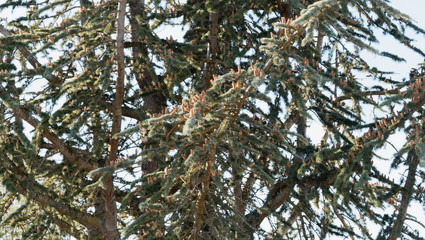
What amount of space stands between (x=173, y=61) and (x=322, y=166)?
2.44m

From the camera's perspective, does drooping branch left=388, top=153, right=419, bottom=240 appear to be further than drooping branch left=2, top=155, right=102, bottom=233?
No

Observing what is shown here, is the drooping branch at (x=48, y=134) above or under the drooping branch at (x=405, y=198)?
above

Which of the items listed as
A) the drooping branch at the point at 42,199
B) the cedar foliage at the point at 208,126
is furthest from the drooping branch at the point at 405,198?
the drooping branch at the point at 42,199

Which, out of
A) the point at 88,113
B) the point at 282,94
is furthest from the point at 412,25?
the point at 88,113

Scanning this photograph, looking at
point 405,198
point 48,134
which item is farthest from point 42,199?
point 405,198

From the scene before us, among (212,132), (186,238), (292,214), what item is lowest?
(186,238)

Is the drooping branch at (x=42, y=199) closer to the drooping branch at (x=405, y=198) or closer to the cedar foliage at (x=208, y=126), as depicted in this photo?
the cedar foliage at (x=208, y=126)

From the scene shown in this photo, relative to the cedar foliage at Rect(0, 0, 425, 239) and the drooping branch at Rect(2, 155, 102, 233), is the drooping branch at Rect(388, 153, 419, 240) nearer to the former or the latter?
the cedar foliage at Rect(0, 0, 425, 239)

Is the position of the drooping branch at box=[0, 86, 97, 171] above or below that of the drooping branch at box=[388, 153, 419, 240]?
above

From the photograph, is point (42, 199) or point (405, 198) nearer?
point (405, 198)

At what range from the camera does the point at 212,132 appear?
6812 mm

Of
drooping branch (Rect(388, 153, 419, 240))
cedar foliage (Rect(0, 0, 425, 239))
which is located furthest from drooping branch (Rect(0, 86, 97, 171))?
drooping branch (Rect(388, 153, 419, 240))

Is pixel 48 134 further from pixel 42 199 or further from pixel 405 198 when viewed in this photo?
pixel 405 198

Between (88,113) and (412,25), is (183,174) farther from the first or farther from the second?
(412,25)
